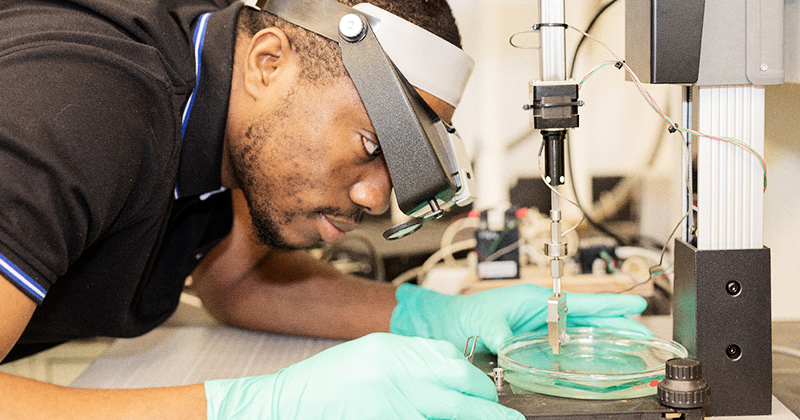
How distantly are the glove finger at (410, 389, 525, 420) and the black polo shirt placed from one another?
440mm

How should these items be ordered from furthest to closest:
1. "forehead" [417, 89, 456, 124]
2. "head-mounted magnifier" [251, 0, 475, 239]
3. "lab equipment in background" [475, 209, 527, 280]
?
1. "lab equipment in background" [475, 209, 527, 280]
2. "forehead" [417, 89, 456, 124]
3. "head-mounted magnifier" [251, 0, 475, 239]

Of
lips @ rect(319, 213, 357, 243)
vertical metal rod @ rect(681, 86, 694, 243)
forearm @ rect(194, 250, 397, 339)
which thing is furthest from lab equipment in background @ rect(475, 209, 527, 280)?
vertical metal rod @ rect(681, 86, 694, 243)

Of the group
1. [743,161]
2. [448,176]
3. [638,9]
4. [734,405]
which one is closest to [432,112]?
[448,176]

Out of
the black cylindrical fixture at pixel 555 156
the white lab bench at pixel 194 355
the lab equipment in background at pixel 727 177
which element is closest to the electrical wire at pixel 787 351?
the white lab bench at pixel 194 355

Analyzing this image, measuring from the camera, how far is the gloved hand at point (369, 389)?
0.79 metres

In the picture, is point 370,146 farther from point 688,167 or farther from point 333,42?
point 688,167

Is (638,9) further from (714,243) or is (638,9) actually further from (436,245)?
(436,245)

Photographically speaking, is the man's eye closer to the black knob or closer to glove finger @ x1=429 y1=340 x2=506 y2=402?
glove finger @ x1=429 y1=340 x2=506 y2=402

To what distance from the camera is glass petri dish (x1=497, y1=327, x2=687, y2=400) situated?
790 mm

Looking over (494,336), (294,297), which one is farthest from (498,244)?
(494,336)

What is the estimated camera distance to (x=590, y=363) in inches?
35.4

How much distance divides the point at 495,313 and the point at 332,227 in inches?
12.5

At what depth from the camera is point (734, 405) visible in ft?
2.70

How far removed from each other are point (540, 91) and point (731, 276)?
0.32 metres
